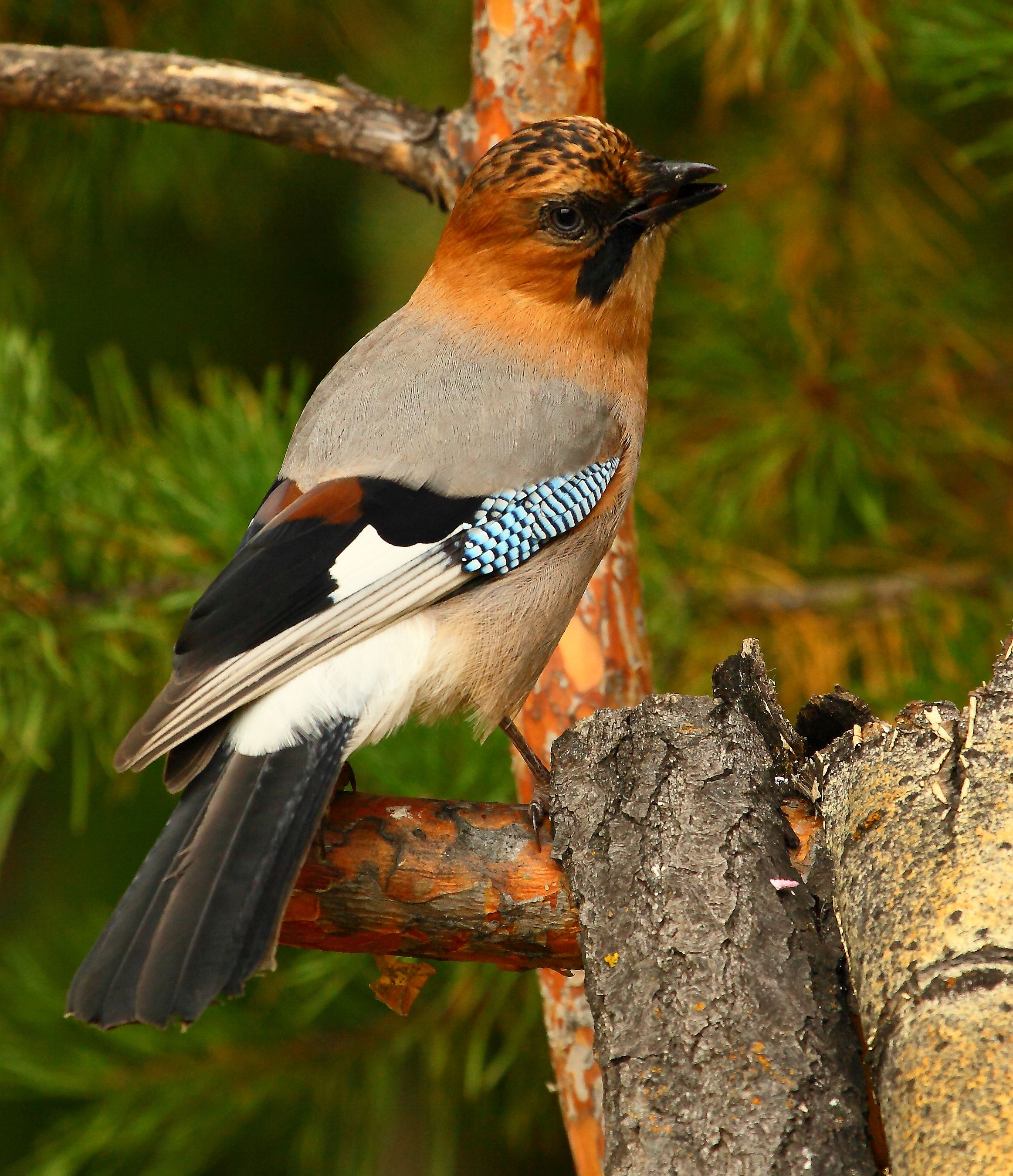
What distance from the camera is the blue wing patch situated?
184 cm

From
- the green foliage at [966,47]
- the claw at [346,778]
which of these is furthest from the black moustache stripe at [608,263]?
the claw at [346,778]

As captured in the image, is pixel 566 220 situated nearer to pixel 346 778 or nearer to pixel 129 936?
pixel 346 778

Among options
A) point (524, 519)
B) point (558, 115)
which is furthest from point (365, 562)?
point (558, 115)

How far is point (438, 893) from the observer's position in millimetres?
1522

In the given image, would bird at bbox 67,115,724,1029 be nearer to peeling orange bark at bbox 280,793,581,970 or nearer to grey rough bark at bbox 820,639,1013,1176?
peeling orange bark at bbox 280,793,581,970

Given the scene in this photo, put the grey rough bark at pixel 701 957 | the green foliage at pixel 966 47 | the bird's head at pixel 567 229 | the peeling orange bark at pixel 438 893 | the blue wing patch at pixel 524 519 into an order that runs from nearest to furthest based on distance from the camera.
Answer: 1. the grey rough bark at pixel 701 957
2. the peeling orange bark at pixel 438 893
3. the blue wing patch at pixel 524 519
4. the bird's head at pixel 567 229
5. the green foliage at pixel 966 47

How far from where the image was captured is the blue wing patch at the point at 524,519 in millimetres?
1840

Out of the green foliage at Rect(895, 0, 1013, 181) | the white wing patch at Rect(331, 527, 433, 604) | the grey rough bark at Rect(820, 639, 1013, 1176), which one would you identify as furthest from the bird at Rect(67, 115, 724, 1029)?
Answer: the green foliage at Rect(895, 0, 1013, 181)

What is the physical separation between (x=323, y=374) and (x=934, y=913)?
9.65 ft

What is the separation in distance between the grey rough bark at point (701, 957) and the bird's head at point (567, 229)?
0.91 m

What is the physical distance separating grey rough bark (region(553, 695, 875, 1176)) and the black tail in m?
0.30

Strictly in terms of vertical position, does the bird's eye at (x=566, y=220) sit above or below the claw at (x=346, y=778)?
above

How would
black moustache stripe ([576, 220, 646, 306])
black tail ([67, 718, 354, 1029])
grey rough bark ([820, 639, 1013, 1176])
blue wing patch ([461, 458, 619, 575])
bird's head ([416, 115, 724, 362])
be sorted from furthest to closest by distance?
black moustache stripe ([576, 220, 646, 306]) → bird's head ([416, 115, 724, 362]) → blue wing patch ([461, 458, 619, 575]) → black tail ([67, 718, 354, 1029]) → grey rough bark ([820, 639, 1013, 1176])

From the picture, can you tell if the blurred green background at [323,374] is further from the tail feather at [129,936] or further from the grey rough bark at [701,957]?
the grey rough bark at [701,957]
